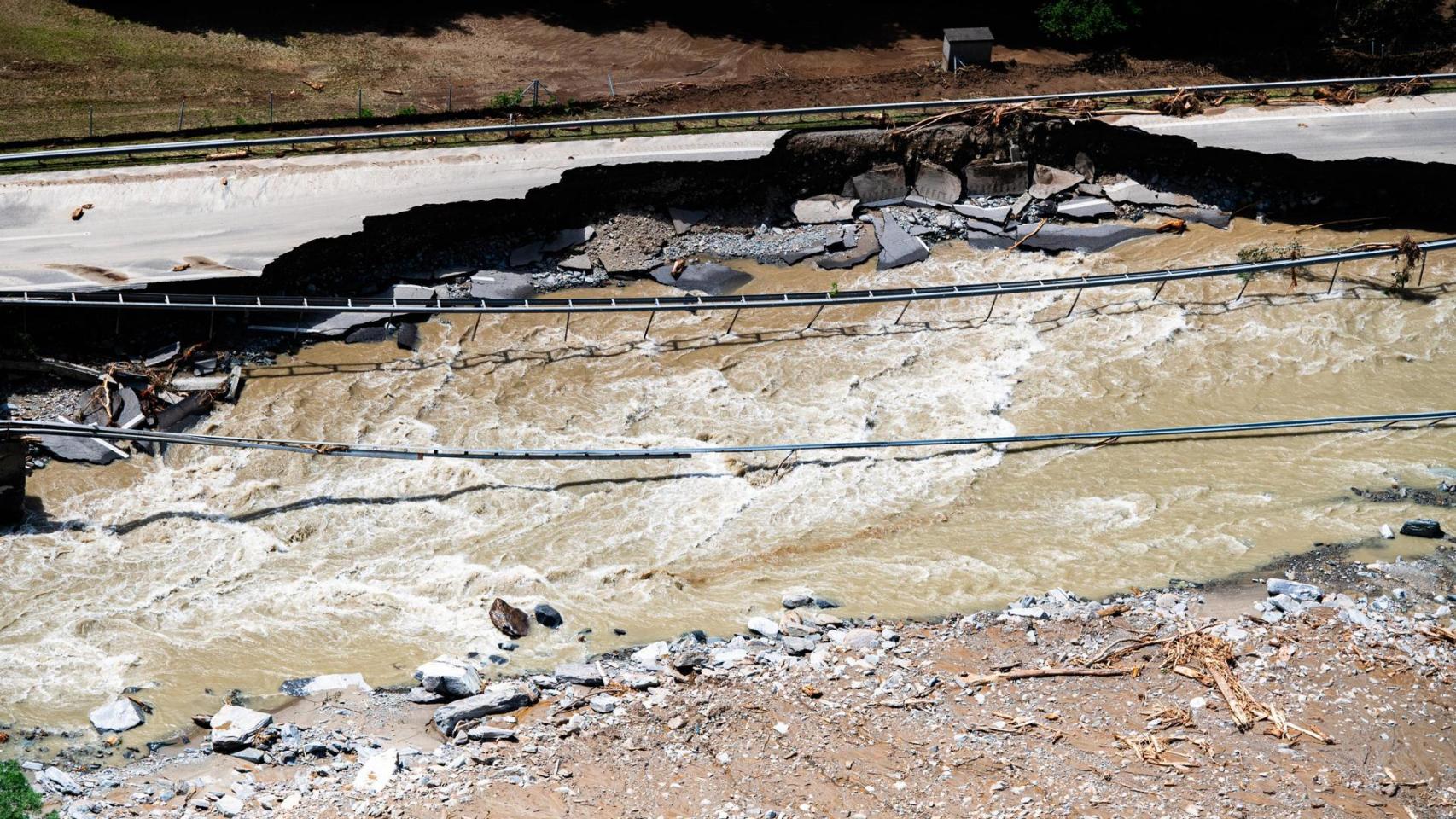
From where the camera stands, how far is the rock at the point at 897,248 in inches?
947

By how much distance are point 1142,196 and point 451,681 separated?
57.4ft

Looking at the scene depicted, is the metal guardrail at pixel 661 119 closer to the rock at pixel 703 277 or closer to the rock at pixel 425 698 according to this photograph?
the rock at pixel 703 277

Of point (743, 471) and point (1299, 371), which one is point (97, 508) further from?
point (1299, 371)

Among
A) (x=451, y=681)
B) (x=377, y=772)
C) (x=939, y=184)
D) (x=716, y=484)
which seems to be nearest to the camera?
(x=377, y=772)

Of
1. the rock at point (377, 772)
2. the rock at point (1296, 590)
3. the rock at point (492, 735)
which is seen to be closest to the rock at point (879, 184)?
the rock at point (1296, 590)

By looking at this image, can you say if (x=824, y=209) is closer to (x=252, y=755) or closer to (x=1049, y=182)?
(x=1049, y=182)

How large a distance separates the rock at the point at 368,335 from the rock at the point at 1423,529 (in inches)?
645

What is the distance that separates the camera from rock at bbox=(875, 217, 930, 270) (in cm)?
2405

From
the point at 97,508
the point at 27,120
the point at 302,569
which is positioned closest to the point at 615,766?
the point at 302,569

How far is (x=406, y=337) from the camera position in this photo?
22.0m

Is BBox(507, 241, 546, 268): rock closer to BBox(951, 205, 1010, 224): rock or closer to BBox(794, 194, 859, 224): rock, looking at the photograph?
BBox(794, 194, 859, 224): rock

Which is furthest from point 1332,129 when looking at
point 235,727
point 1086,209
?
point 235,727

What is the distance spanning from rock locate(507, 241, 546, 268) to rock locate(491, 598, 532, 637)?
8.83 meters

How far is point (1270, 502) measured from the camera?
1848cm
